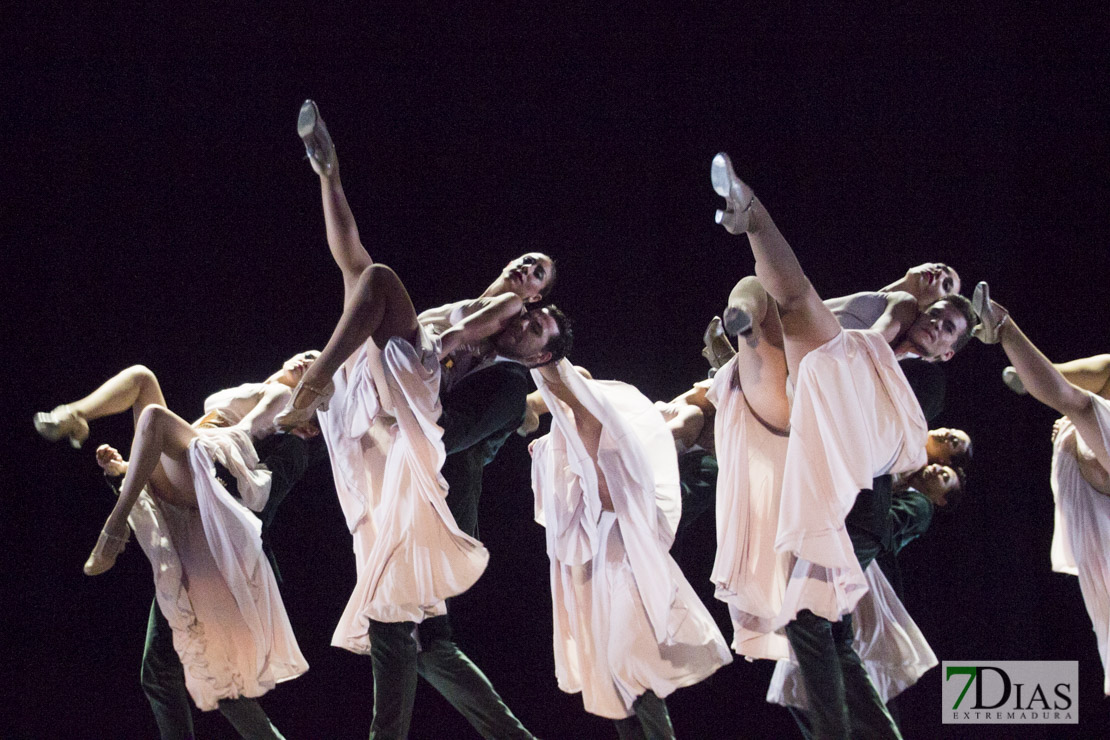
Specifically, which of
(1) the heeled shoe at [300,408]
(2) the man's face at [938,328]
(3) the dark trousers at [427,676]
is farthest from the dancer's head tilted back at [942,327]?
(1) the heeled shoe at [300,408]

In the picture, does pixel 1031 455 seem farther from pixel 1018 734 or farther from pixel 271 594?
pixel 271 594

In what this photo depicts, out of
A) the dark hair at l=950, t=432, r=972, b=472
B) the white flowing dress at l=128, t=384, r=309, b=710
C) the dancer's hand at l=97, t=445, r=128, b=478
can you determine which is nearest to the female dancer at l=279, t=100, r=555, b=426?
the white flowing dress at l=128, t=384, r=309, b=710

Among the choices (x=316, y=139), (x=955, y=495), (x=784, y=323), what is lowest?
(x=955, y=495)

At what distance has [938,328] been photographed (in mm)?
2943

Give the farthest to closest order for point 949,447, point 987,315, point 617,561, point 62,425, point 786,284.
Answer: point 949,447
point 617,561
point 62,425
point 987,315
point 786,284

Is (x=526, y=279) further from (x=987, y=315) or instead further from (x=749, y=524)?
(x=987, y=315)

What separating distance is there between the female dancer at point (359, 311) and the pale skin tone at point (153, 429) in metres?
0.48

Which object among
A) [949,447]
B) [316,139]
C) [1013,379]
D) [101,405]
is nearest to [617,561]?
[949,447]

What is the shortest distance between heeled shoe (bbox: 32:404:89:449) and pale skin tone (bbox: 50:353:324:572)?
0.08 ft

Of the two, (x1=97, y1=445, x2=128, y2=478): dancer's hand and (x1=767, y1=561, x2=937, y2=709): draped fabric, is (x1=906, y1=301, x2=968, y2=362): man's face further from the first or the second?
(x1=97, y1=445, x2=128, y2=478): dancer's hand

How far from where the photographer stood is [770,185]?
4.36 metres

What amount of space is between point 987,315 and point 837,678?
1094 mm

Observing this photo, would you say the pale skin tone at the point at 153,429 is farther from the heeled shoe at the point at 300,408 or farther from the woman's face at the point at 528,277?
the woman's face at the point at 528,277

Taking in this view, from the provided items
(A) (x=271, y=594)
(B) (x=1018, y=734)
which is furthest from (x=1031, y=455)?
(A) (x=271, y=594)
